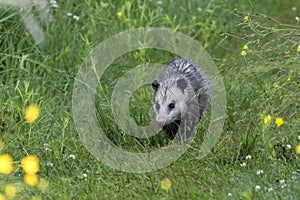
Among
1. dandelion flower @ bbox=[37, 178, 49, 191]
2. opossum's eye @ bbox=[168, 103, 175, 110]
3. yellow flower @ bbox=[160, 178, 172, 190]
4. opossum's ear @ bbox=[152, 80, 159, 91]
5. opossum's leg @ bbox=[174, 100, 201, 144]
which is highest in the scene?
dandelion flower @ bbox=[37, 178, 49, 191]

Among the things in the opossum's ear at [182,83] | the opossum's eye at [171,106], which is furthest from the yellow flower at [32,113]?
the opossum's ear at [182,83]

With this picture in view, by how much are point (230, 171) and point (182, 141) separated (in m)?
0.53

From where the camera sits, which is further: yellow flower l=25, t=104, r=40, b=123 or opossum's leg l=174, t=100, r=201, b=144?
opossum's leg l=174, t=100, r=201, b=144

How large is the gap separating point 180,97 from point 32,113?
3.66 ft

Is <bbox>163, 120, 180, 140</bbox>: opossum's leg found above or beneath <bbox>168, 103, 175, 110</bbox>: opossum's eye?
beneath

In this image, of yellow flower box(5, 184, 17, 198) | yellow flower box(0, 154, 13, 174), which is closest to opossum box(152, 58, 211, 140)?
yellow flower box(0, 154, 13, 174)

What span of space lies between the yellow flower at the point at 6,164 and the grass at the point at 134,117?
50 millimetres

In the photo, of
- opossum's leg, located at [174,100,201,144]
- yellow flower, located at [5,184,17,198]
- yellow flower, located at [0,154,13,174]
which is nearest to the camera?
yellow flower, located at [5,184,17,198]

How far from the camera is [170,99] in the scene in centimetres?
577

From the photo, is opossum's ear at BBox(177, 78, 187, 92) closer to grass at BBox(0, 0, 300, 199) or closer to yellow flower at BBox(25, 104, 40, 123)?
grass at BBox(0, 0, 300, 199)

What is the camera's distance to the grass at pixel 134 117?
4.55 meters

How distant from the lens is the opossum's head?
18.6 feet

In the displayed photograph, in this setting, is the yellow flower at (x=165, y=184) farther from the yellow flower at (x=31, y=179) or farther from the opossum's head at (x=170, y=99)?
the opossum's head at (x=170, y=99)

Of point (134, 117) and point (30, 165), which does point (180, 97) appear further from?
point (30, 165)
